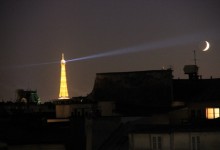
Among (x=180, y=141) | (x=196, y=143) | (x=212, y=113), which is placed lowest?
(x=196, y=143)

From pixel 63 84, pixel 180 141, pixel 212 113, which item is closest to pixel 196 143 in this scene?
pixel 180 141

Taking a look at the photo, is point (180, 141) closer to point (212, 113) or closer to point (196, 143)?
point (196, 143)

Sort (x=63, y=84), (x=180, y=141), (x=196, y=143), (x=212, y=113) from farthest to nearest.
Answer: (x=63, y=84), (x=212, y=113), (x=180, y=141), (x=196, y=143)

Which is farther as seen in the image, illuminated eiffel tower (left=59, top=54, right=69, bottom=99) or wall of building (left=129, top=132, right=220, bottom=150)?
illuminated eiffel tower (left=59, top=54, right=69, bottom=99)

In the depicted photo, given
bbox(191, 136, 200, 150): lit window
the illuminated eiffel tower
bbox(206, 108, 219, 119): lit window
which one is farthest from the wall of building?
the illuminated eiffel tower

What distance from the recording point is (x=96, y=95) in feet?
211

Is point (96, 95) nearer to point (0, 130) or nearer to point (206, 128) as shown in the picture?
point (0, 130)

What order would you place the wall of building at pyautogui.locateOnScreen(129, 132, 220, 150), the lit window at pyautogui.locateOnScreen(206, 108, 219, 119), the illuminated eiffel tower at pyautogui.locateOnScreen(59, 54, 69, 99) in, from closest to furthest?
1. the wall of building at pyautogui.locateOnScreen(129, 132, 220, 150)
2. the lit window at pyautogui.locateOnScreen(206, 108, 219, 119)
3. the illuminated eiffel tower at pyautogui.locateOnScreen(59, 54, 69, 99)

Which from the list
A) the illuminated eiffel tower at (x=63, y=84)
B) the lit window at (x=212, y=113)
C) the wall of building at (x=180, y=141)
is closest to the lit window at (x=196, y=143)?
the wall of building at (x=180, y=141)

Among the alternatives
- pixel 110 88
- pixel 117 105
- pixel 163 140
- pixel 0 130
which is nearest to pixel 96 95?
pixel 110 88

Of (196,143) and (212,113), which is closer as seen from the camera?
(196,143)

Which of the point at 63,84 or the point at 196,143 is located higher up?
the point at 63,84

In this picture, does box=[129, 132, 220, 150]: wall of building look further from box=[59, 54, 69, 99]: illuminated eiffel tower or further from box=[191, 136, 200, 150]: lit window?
box=[59, 54, 69, 99]: illuminated eiffel tower

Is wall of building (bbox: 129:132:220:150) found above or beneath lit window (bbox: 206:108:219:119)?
beneath
